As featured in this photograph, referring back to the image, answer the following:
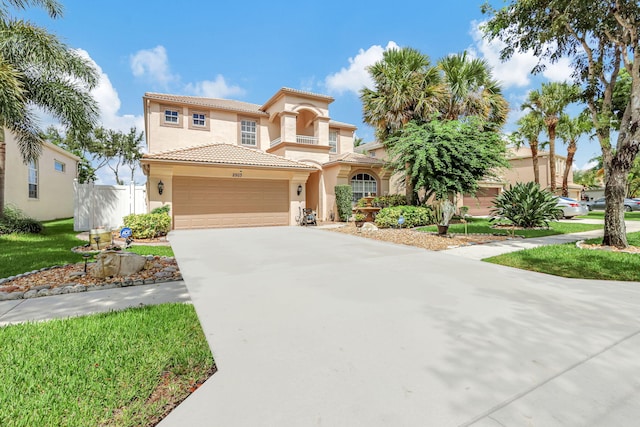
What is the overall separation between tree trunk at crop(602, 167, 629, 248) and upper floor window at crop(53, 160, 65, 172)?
93.5ft

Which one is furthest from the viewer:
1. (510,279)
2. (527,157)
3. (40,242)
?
(527,157)

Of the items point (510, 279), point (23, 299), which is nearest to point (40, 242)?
point (23, 299)

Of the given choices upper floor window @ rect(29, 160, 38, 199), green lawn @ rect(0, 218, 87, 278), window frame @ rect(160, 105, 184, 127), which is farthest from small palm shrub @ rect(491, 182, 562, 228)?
upper floor window @ rect(29, 160, 38, 199)

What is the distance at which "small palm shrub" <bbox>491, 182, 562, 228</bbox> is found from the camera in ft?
37.5

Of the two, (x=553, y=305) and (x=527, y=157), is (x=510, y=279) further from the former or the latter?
(x=527, y=157)

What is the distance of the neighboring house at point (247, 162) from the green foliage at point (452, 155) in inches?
198


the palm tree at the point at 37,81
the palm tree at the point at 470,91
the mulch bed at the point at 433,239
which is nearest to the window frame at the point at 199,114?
the palm tree at the point at 37,81

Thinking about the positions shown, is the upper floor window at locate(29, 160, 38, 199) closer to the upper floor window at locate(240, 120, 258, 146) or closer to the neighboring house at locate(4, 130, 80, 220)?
the neighboring house at locate(4, 130, 80, 220)

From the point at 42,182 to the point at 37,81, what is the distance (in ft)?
35.2

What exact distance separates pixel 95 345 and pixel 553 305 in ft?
17.7

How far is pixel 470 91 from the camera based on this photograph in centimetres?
1486

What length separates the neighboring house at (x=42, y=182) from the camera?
599 inches

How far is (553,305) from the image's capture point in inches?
154

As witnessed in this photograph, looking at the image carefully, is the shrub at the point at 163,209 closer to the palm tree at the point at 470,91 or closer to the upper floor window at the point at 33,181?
the upper floor window at the point at 33,181
